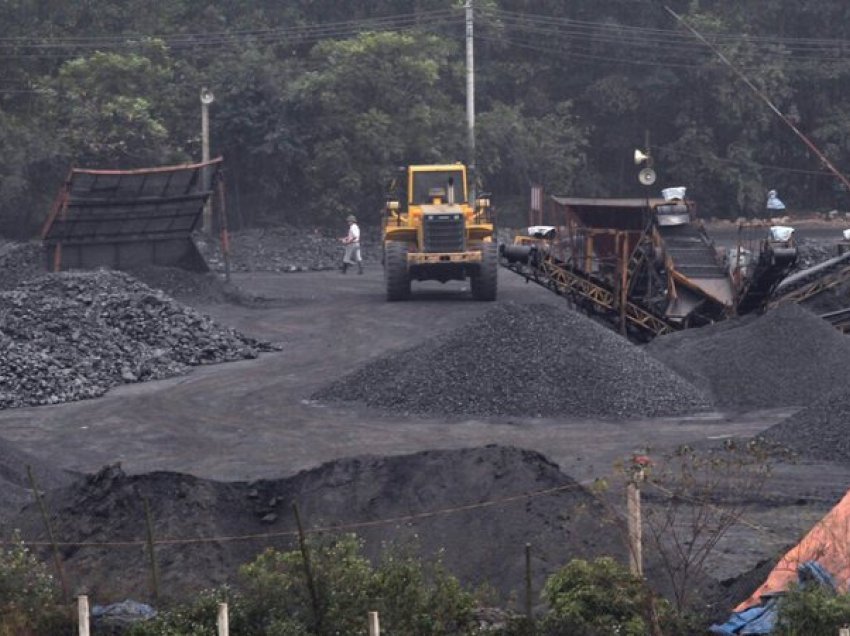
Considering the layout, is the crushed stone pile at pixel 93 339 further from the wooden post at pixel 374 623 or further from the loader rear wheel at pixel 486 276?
the wooden post at pixel 374 623

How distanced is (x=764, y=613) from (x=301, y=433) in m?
10.2

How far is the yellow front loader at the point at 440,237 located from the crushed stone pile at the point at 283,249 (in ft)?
26.4

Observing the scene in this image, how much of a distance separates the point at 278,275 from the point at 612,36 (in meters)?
19.1

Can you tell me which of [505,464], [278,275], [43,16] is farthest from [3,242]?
[505,464]

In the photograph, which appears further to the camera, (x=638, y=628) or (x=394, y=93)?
(x=394, y=93)

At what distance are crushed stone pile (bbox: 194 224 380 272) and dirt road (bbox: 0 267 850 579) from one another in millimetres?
13874

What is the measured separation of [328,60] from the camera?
4953cm

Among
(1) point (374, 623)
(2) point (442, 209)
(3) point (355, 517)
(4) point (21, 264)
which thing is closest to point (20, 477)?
(3) point (355, 517)

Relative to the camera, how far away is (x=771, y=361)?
23.1 metres

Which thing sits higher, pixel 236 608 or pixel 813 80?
pixel 813 80

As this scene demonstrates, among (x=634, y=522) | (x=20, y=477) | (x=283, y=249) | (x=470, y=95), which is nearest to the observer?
(x=634, y=522)

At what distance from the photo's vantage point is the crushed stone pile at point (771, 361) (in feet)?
73.3

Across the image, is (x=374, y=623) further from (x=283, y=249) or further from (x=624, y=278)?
(x=283, y=249)

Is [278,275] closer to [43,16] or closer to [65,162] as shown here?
[65,162]
